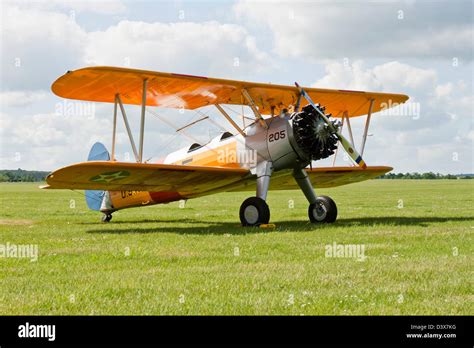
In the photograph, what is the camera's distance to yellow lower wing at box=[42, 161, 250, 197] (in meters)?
12.0

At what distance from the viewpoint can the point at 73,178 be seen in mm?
12750

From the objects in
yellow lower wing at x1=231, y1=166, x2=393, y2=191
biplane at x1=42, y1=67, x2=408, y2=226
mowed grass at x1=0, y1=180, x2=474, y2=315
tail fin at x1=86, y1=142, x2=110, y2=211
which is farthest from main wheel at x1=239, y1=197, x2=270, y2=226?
tail fin at x1=86, y1=142, x2=110, y2=211

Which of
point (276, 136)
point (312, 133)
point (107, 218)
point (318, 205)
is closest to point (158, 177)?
point (276, 136)

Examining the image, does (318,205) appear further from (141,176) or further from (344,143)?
(141,176)

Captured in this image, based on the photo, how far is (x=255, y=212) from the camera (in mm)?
12703

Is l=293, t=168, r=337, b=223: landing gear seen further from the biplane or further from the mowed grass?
the mowed grass

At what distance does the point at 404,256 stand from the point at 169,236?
16.2 ft

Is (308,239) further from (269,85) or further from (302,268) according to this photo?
(269,85)

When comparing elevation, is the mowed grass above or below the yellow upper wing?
below

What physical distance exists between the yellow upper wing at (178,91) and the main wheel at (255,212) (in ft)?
9.13

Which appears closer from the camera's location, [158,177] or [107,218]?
[158,177]

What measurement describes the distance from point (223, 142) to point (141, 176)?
2.48 m

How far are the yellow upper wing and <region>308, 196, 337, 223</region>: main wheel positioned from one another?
9.05ft

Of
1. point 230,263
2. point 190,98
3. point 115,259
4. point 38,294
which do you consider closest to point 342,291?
point 230,263
